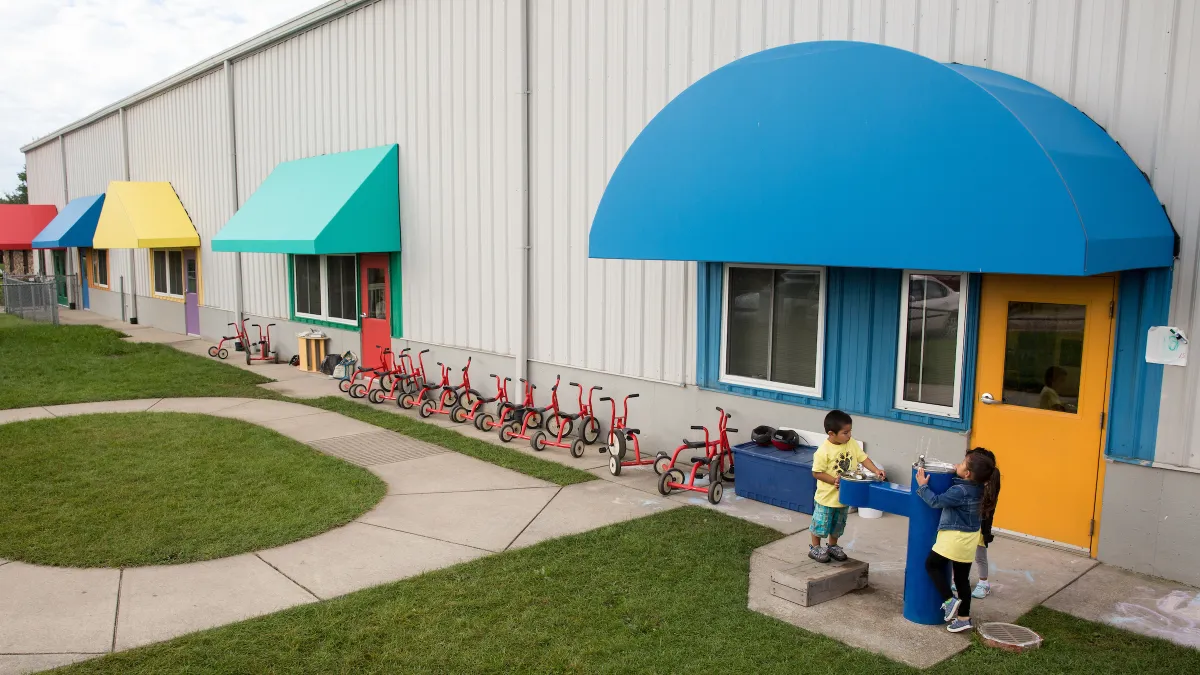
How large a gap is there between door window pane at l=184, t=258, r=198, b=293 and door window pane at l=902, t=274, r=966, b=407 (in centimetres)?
2164

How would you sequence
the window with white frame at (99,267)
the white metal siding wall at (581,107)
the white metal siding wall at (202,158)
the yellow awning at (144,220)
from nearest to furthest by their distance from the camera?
1. the white metal siding wall at (581,107)
2. the white metal siding wall at (202,158)
3. the yellow awning at (144,220)
4. the window with white frame at (99,267)

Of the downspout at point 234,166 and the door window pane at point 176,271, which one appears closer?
the downspout at point 234,166

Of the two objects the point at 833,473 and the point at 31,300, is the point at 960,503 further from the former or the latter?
the point at 31,300

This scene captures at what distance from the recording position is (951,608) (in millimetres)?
6141

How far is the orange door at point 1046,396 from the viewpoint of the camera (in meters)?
7.43

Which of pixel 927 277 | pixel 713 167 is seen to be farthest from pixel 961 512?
pixel 713 167

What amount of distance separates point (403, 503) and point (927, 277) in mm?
5664

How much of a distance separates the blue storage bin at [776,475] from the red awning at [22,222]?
3830 centimetres

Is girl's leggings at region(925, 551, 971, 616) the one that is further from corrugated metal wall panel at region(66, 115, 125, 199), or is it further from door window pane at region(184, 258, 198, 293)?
corrugated metal wall panel at region(66, 115, 125, 199)

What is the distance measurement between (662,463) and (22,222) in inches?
1509

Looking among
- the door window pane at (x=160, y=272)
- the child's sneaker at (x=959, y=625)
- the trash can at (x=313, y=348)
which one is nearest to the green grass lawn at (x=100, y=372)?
the trash can at (x=313, y=348)

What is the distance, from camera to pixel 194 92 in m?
23.7

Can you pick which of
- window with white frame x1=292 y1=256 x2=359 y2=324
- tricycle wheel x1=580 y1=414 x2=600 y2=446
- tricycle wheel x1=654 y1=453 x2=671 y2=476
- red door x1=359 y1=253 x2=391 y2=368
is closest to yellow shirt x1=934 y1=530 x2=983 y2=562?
tricycle wheel x1=654 y1=453 x2=671 y2=476

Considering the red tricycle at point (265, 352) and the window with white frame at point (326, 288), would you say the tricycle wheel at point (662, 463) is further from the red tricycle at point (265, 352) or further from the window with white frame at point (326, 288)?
the red tricycle at point (265, 352)
